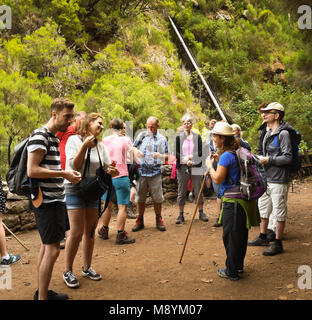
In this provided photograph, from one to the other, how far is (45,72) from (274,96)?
9437 millimetres

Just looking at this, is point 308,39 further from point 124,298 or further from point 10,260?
point 10,260

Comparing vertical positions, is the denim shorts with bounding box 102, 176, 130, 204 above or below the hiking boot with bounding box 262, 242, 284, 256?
above

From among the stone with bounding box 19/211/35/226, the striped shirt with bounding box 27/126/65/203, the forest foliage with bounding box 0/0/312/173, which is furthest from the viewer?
the forest foliage with bounding box 0/0/312/173

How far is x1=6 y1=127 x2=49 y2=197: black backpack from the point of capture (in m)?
2.97

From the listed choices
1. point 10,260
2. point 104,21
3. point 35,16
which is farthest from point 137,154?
point 104,21

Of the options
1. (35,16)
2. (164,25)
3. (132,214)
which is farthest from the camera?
(164,25)

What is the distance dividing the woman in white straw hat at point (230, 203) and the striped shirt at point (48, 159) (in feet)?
5.56

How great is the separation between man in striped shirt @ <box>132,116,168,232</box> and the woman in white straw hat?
84.6 inches

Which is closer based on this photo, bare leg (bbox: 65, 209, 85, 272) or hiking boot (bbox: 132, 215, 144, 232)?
bare leg (bbox: 65, 209, 85, 272)

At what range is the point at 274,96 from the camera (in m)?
13.7

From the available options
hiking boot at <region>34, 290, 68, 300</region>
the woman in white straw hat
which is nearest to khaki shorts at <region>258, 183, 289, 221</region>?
the woman in white straw hat

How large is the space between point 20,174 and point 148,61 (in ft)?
40.2

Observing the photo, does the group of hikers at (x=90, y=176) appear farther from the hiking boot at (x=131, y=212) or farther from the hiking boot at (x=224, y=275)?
the hiking boot at (x=131, y=212)

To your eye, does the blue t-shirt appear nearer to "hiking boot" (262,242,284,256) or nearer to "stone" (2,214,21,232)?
"hiking boot" (262,242,284,256)
